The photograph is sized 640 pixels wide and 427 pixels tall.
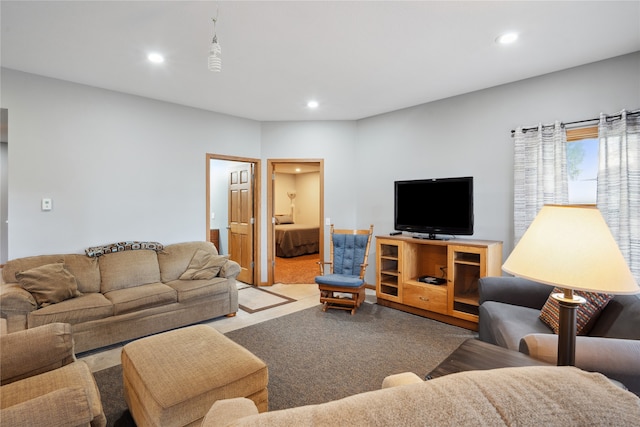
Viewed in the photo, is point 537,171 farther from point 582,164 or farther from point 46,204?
point 46,204

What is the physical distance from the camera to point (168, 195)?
4.09m

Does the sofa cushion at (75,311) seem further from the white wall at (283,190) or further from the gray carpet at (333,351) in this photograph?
the white wall at (283,190)

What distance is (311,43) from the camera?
2.61m

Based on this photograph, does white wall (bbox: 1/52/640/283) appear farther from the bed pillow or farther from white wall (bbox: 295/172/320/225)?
white wall (bbox: 295/172/320/225)

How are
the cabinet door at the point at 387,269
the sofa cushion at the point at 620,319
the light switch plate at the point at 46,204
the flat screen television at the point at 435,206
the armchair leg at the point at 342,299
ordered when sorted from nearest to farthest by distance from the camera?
the sofa cushion at the point at 620,319, the light switch plate at the point at 46,204, the flat screen television at the point at 435,206, the armchair leg at the point at 342,299, the cabinet door at the point at 387,269

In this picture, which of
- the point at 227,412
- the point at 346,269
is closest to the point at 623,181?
the point at 346,269

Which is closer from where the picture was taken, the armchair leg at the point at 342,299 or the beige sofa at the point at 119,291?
the beige sofa at the point at 119,291

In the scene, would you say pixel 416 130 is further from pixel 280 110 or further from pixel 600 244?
pixel 600 244

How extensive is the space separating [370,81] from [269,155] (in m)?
2.23

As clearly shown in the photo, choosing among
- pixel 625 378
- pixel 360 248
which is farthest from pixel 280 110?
pixel 625 378

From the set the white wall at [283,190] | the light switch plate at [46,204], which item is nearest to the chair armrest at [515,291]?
the light switch plate at [46,204]

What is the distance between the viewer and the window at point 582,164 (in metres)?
3.01

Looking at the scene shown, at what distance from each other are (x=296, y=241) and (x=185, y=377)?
19.9 feet

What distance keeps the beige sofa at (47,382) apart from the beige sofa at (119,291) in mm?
1108
